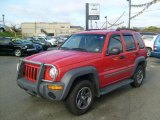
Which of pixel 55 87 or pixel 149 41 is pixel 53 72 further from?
pixel 149 41

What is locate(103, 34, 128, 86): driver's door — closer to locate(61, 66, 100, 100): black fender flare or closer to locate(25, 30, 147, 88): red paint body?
locate(25, 30, 147, 88): red paint body

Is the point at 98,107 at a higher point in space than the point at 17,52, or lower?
lower

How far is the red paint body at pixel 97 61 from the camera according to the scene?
499cm

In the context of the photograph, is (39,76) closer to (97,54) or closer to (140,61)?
(97,54)

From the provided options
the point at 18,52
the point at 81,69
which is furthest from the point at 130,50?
the point at 18,52

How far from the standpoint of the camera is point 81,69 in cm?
508

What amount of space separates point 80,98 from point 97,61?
97cm

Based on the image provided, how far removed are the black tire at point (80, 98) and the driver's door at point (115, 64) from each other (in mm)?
676

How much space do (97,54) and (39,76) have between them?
1.57 m

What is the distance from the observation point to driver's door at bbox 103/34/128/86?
5918mm

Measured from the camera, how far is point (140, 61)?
297 inches

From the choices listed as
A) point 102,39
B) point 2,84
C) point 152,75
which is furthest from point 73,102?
point 152,75

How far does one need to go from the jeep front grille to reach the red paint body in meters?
0.17

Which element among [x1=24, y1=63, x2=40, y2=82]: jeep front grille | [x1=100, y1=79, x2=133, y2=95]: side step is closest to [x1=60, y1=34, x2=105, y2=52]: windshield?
[x1=100, y1=79, x2=133, y2=95]: side step
